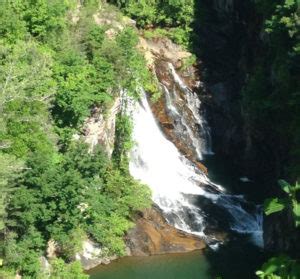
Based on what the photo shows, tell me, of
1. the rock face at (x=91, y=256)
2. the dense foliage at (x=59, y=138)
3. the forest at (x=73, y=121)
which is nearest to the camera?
the dense foliage at (x=59, y=138)

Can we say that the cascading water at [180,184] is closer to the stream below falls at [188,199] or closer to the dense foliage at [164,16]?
→ the stream below falls at [188,199]

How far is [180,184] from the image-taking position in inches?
1040

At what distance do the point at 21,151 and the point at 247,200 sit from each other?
12.4m

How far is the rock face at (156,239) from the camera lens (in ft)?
75.5

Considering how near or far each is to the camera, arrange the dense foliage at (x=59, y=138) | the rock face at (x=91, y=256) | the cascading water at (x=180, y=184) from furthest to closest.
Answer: the cascading water at (x=180, y=184) < the rock face at (x=91, y=256) < the dense foliage at (x=59, y=138)

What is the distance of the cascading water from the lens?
80.4 feet

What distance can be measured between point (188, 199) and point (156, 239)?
10.3 ft

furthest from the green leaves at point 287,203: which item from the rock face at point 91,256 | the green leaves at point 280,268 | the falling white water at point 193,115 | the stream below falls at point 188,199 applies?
the falling white water at point 193,115

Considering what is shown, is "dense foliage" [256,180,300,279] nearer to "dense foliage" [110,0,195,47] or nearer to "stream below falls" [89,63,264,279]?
"stream below falls" [89,63,264,279]

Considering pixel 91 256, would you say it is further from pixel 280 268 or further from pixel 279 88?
pixel 280 268

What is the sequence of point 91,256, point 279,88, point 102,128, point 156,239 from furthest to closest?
point 102,128 → point 156,239 → point 91,256 → point 279,88

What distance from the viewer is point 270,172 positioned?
27.1 m

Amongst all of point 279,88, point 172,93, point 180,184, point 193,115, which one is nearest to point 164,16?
point 172,93

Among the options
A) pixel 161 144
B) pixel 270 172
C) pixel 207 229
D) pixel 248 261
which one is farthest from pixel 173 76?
pixel 248 261
